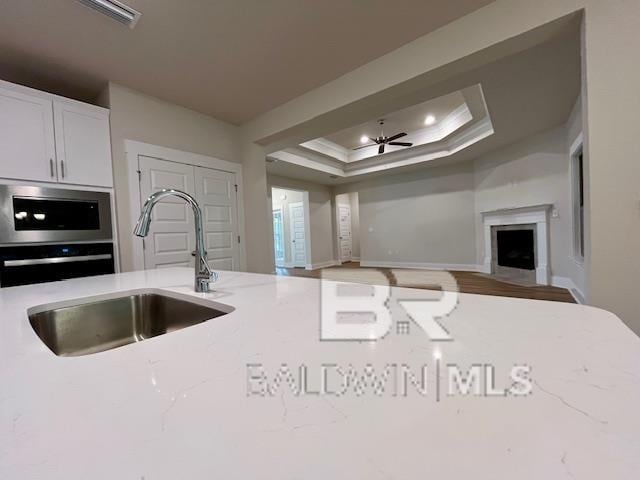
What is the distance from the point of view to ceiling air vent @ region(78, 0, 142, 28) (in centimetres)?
174

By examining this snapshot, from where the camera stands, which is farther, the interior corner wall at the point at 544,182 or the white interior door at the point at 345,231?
the white interior door at the point at 345,231

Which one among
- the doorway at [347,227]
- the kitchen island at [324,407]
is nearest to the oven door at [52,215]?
the kitchen island at [324,407]

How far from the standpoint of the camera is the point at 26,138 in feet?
7.19

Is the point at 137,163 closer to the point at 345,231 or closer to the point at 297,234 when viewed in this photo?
the point at 297,234

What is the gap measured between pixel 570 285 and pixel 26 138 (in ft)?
21.1

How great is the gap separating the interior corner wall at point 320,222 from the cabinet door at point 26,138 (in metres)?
5.13

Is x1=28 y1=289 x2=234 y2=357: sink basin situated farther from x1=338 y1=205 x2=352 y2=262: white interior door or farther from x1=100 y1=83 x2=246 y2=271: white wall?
x1=338 y1=205 x2=352 y2=262: white interior door

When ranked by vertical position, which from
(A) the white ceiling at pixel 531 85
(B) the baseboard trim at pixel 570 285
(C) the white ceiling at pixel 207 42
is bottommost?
(B) the baseboard trim at pixel 570 285

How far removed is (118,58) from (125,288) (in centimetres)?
223

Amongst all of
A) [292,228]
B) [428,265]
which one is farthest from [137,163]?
[428,265]

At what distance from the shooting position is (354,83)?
104 inches

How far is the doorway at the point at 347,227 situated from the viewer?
867cm

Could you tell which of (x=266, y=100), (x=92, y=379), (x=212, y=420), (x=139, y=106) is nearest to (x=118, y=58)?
(x=139, y=106)

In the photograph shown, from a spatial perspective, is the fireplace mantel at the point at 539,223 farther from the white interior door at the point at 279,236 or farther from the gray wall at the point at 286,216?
the white interior door at the point at 279,236
